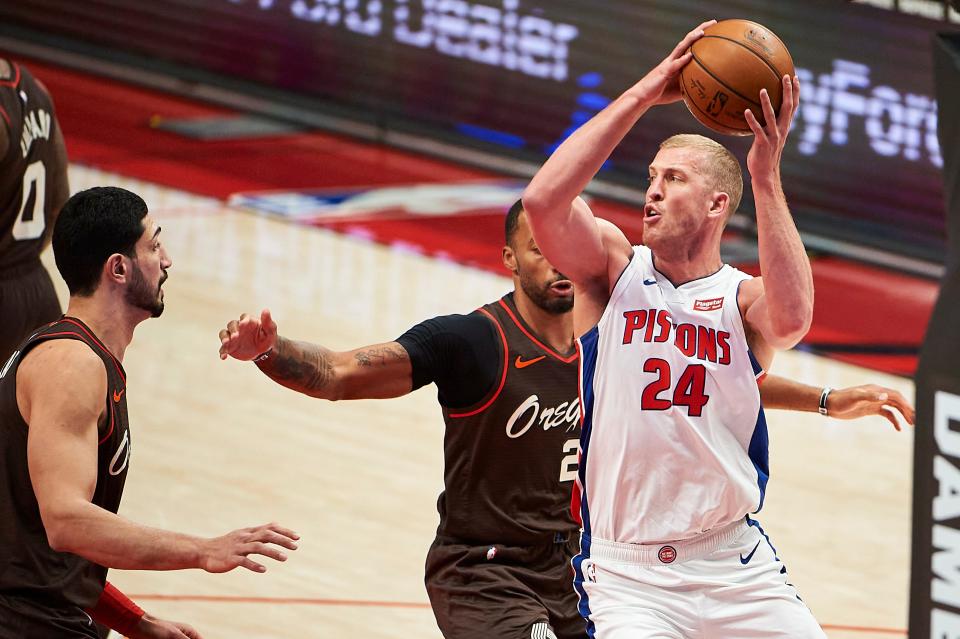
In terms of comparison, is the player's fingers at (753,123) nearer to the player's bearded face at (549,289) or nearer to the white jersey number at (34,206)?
the player's bearded face at (549,289)

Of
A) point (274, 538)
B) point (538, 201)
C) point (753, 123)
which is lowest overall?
point (274, 538)

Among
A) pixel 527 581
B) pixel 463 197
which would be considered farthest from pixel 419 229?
pixel 527 581

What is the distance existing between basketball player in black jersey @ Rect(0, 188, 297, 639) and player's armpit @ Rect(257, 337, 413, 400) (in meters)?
0.45

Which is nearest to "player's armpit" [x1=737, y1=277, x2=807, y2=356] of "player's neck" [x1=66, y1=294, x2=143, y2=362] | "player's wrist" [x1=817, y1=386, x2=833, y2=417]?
"player's wrist" [x1=817, y1=386, x2=833, y2=417]

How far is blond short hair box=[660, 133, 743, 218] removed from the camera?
5129mm

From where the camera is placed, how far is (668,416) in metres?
4.93

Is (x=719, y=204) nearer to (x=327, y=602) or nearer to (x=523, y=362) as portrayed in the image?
→ (x=523, y=362)

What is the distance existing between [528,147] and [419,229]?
6.73 ft

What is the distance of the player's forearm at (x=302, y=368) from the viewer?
513 centimetres

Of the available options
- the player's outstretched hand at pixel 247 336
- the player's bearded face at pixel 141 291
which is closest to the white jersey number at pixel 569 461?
the player's outstretched hand at pixel 247 336

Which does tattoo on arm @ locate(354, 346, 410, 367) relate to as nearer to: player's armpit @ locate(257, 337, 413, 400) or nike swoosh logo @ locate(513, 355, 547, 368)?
player's armpit @ locate(257, 337, 413, 400)

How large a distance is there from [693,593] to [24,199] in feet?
13.0

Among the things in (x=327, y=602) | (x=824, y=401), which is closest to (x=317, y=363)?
(x=824, y=401)

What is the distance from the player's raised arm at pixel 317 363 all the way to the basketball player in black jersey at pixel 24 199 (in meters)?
2.41
